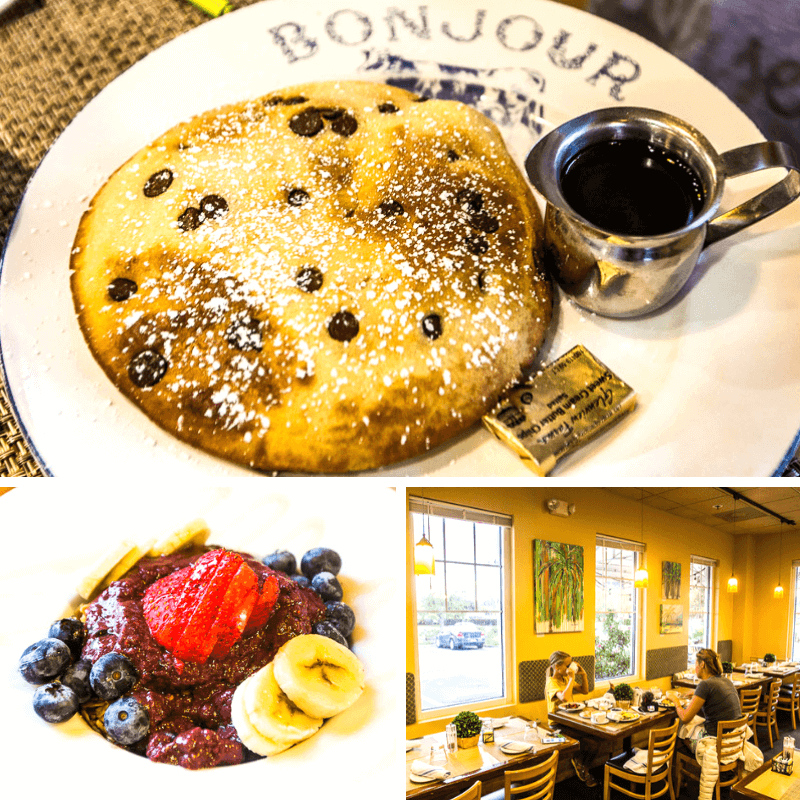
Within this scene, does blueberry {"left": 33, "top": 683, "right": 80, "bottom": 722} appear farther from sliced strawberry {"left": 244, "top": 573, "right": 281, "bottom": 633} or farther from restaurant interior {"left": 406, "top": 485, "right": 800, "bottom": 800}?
restaurant interior {"left": 406, "top": 485, "right": 800, "bottom": 800}

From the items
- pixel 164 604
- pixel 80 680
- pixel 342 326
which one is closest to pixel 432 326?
pixel 342 326

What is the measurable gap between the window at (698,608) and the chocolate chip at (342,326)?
1.44 feet

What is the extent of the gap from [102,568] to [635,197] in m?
0.72

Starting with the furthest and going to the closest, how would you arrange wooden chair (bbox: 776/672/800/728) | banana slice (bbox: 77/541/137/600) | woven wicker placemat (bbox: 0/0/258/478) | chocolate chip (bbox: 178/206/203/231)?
woven wicker placemat (bbox: 0/0/258/478)
chocolate chip (bbox: 178/206/203/231)
banana slice (bbox: 77/541/137/600)
wooden chair (bbox: 776/672/800/728)

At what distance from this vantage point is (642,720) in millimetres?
629

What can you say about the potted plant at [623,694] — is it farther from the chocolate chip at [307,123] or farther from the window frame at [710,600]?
the chocolate chip at [307,123]

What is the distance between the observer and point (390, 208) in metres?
0.79

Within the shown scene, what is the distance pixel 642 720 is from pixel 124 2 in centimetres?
131

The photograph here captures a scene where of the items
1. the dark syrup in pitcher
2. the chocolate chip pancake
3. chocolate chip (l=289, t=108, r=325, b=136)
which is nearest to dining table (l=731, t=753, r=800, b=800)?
the chocolate chip pancake

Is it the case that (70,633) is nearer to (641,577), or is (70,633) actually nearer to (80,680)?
(80,680)

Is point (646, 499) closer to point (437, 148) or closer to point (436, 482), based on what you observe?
point (436, 482)

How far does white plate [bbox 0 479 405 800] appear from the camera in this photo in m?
0.62

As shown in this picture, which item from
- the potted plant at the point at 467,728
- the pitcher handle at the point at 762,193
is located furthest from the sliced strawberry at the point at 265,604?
the pitcher handle at the point at 762,193

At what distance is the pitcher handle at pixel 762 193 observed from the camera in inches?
27.8
